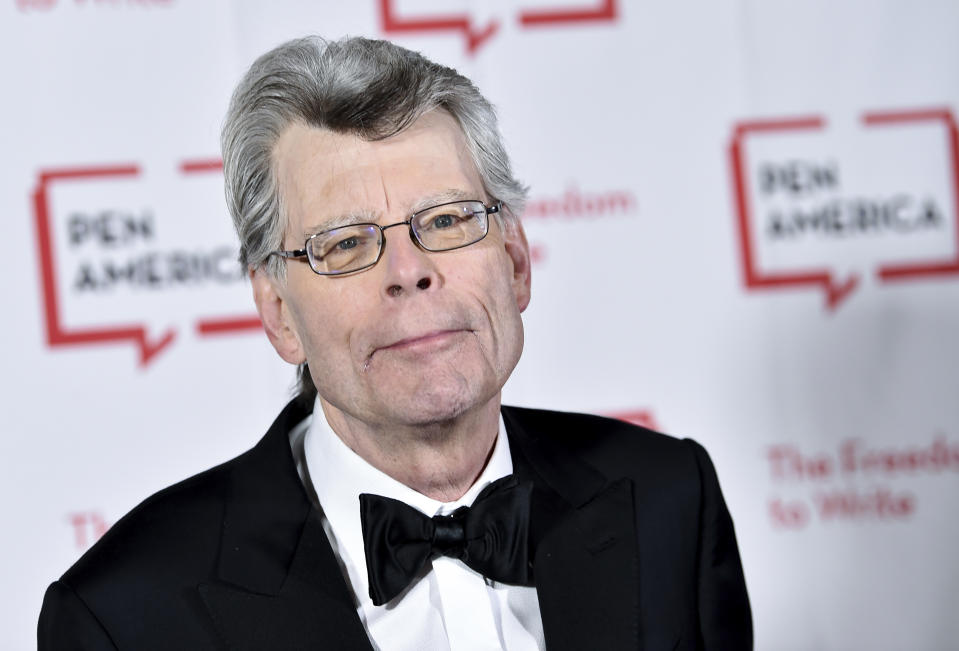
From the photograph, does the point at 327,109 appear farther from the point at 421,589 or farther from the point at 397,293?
the point at 421,589

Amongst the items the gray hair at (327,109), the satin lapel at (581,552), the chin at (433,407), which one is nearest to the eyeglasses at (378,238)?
the gray hair at (327,109)

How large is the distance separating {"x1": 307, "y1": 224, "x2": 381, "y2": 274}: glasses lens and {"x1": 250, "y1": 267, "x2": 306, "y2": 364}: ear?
0.18m

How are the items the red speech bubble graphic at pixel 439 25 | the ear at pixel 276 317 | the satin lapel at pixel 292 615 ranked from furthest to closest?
the red speech bubble graphic at pixel 439 25 → the ear at pixel 276 317 → the satin lapel at pixel 292 615

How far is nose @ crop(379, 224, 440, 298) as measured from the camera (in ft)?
5.42

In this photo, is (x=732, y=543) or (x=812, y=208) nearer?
(x=732, y=543)

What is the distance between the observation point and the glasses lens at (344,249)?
66.7 inches

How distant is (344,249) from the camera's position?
67.3 inches

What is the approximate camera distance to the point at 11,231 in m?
2.88

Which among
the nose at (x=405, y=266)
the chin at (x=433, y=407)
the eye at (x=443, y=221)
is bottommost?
the chin at (x=433, y=407)

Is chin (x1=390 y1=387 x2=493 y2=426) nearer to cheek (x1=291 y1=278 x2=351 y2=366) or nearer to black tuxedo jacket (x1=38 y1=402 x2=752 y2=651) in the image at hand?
cheek (x1=291 y1=278 x2=351 y2=366)

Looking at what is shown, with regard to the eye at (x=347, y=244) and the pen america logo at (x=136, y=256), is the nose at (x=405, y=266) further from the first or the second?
the pen america logo at (x=136, y=256)

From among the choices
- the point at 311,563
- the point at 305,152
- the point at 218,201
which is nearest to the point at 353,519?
the point at 311,563

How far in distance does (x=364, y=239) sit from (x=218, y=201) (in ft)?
4.64

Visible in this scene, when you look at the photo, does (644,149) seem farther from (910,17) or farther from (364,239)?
(364,239)
